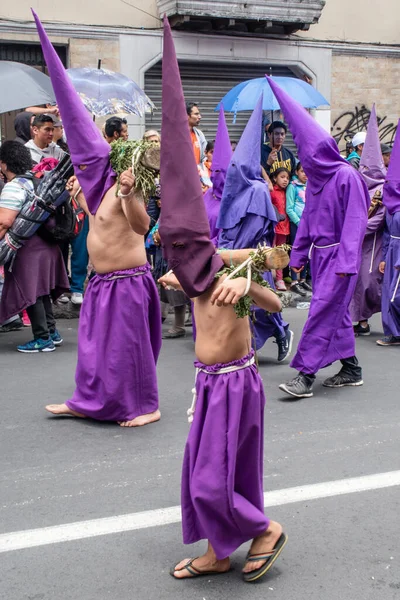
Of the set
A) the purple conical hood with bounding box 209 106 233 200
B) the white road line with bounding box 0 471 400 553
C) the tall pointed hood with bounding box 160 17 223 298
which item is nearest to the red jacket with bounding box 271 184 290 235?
the purple conical hood with bounding box 209 106 233 200

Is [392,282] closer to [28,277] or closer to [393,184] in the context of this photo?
[393,184]

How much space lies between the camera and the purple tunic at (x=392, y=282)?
843cm

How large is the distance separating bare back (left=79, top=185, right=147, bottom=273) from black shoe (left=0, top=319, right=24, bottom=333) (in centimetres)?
347

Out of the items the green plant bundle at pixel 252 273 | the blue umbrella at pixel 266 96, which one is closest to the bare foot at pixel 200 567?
the green plant bundle at pixel 252 273

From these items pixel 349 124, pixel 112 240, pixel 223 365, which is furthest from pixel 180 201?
pixel 349 124

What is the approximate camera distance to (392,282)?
859cm

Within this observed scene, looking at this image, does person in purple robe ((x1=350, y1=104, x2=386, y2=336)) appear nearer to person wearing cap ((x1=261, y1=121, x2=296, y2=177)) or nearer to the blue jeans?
person wearing cap ((x1=261, y1=121, x2=296, y2=177))

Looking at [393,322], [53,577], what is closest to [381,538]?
[53,577]

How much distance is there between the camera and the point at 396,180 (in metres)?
8.42

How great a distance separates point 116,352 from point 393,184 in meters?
3.98

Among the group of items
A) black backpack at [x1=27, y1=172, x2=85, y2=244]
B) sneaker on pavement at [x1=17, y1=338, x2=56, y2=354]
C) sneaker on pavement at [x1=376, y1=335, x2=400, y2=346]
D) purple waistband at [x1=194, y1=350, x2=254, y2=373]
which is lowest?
sneaker on pavement at [x1=376, y1=335, x2=400, y2=346]

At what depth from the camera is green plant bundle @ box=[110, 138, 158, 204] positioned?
5133 millimetres

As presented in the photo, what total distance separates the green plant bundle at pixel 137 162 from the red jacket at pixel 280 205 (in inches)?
231

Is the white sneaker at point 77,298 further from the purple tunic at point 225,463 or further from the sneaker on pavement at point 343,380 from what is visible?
the purple tunic at point 225,463
